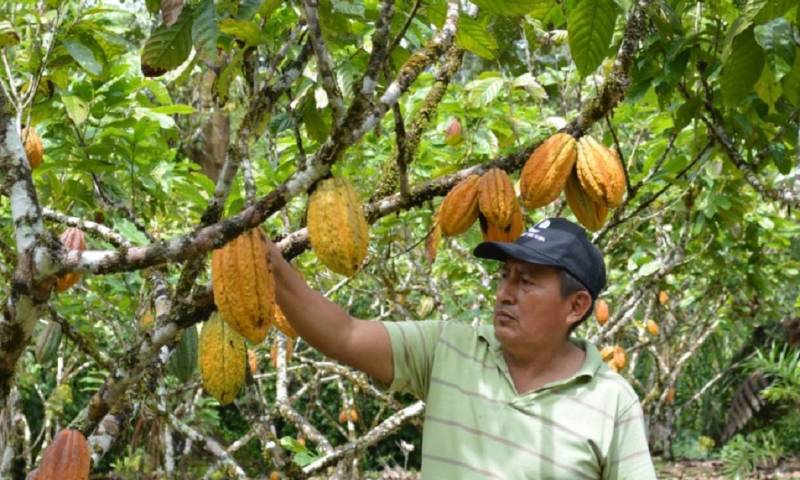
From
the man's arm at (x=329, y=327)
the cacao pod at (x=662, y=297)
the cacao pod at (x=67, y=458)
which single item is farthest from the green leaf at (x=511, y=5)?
the cacao pod at (x=662, y=297)

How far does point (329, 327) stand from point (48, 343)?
0.91 metres

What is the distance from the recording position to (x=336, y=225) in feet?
4.21

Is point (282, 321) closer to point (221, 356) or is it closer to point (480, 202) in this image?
point (221, 356)

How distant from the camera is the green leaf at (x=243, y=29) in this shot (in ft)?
4.77

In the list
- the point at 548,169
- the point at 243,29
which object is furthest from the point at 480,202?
the point at 243,29

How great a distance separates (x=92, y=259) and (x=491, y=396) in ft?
2.81

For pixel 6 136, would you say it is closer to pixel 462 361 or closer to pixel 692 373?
pixel 462 361

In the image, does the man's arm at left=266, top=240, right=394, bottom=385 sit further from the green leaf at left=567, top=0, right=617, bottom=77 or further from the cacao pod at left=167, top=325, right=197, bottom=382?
the green leaf at left=567, top=0, right=617, bottom=77

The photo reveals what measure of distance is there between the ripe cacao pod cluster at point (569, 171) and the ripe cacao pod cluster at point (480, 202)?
0.04 meters

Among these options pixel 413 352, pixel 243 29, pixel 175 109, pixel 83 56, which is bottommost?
pixel 413 352

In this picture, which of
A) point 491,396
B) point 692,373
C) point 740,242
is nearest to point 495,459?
point 491,396

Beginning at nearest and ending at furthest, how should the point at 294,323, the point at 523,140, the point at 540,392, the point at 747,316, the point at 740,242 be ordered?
1. the point at 294,323
2. the point at 540,392
3. the point at 523,140
4. the point at 740,242
5. the point at 747,316

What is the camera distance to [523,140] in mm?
3582

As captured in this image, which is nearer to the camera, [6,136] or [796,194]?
[6,136]
